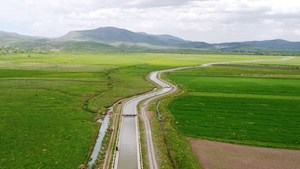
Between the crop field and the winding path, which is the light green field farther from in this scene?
the crop field

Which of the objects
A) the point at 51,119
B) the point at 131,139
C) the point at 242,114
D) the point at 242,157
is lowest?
the point at 242,157

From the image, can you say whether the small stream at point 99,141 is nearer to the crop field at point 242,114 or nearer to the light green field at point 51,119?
the light green field at point 51,119

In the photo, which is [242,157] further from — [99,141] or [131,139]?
[99,141]

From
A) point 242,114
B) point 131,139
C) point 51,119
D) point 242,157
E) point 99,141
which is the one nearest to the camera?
point 242,157

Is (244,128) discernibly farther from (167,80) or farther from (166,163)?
(167,80)

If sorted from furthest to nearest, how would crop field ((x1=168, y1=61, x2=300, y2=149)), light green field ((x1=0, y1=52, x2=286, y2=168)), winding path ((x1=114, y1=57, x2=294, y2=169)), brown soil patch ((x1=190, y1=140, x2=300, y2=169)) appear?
crop field ((x1=168, y1=61, x2=300, y2=149)), light green field ((x1=0, y1=52, x2=286, y2=168)), winding path ((x1=114, y1=57, x2=294, y2=169)), brown soil patch ((x1=190, y1=140, x2=300, y2=169))

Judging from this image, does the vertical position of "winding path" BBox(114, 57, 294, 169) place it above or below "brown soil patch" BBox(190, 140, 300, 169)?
above

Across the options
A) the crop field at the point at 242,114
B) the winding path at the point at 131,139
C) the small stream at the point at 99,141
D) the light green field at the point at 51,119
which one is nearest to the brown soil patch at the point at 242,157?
the crop field at the point at 242,114

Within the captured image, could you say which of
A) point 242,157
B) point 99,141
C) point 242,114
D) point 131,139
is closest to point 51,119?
point 99,141

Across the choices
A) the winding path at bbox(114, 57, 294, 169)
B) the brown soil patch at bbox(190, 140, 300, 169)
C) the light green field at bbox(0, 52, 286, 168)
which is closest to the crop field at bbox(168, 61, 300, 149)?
the brown soil patch at bbox(190, 140, 300, 169)

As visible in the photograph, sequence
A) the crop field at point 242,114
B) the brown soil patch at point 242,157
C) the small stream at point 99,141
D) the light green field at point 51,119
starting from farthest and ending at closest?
the crop field at point 242,114 → the light green field at point 51,119 → the small stream at point 99,141 → the brown soil patch at point 242,157
